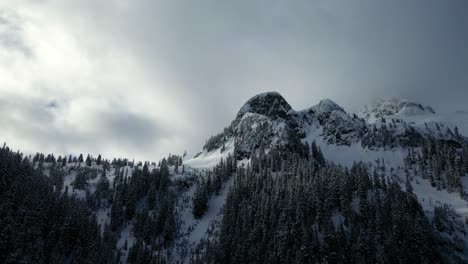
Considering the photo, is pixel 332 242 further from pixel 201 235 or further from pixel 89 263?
pixel 89 263

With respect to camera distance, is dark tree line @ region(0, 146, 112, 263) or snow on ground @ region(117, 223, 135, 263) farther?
snow on ground @ region(117, 223, 135, 263)

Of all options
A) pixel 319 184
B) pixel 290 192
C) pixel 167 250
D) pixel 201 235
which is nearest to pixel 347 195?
pixel 319 184

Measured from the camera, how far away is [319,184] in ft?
574

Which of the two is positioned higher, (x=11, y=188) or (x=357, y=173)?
(x=357, y=173)

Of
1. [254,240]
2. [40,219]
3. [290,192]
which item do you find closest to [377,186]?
[290,192]

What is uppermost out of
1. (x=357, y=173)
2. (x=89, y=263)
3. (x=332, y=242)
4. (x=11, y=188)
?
(x=357, y=173)

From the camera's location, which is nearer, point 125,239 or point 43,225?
point 43,225

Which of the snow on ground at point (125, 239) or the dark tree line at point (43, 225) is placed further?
the snow on ground at point (125, 239)

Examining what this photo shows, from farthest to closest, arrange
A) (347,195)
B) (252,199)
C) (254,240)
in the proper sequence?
(252,199) < (347,195) < (254,240)

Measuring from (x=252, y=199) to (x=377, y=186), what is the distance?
216 feet

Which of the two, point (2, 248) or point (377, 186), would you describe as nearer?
point (2, 248)

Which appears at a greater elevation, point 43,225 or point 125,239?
point 43,225

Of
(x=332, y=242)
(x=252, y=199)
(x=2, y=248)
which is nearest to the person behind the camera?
(x=2, y=248)

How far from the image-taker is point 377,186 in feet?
604
